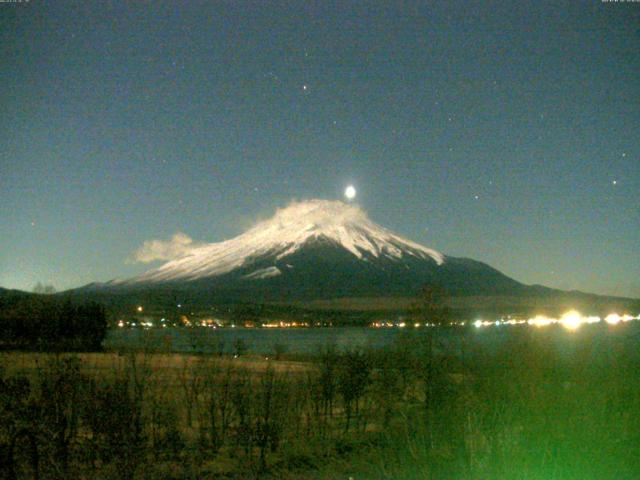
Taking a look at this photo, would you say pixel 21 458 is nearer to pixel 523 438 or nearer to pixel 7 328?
pixel 523 438

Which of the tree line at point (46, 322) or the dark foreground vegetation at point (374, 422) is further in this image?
the tree line at point (46, 322)

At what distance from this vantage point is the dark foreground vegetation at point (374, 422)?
5.43m

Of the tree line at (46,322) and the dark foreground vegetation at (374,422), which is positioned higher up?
the tree line at (46,322)

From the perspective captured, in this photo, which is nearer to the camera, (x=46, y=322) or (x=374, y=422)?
(x=374, y=422)

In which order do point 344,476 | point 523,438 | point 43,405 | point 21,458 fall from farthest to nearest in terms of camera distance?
point 344,476, point 43,405, point 21,458, point 523,438

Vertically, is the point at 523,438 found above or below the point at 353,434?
above

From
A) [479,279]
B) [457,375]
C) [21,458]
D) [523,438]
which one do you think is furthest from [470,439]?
[479,279]

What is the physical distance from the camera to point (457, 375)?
12.3 metres

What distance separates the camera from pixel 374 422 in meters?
14.2

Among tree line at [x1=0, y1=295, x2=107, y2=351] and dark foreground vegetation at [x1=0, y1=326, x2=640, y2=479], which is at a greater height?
tree line at [x1=0, y1=295, x2=107, y2=351]

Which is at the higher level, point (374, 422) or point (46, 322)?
point (46, 322)

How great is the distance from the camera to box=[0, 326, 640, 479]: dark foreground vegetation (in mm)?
5426

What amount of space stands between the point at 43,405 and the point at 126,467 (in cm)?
136

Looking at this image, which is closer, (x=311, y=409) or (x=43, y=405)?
(x=43, y=405)
